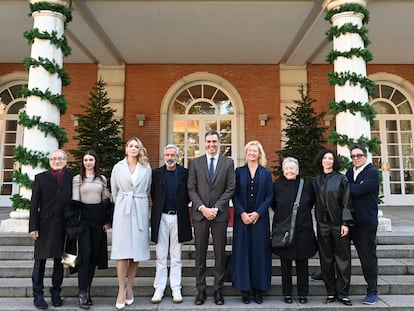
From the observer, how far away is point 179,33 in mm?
7941

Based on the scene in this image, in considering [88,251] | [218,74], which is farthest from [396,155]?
[88,251]

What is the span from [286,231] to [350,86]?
3429 mm

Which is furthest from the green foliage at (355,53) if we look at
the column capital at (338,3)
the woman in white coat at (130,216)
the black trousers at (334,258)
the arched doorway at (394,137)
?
the arched doorway at (394,137)

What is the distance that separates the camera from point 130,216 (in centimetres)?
336

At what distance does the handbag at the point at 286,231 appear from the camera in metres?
3.39

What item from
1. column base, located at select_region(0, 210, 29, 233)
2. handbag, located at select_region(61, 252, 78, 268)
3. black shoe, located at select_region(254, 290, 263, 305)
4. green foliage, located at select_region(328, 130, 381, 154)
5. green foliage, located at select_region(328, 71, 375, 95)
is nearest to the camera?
handbag, located at select_region(61, 252, 78, 268)

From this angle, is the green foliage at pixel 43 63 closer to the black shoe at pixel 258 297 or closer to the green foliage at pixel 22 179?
the green foliage at pixel 22 179

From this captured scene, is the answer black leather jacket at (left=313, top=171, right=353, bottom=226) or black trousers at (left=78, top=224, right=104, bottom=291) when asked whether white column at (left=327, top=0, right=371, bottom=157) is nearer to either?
black leather jacket at (left=313, top=171, right=353, bottom=226)

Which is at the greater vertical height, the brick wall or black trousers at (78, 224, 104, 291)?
→ the brick wall

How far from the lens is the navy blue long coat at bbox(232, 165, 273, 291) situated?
3424mm

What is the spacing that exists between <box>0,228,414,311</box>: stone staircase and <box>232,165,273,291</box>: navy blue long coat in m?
0.28

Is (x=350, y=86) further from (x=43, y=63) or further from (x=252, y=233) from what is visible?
(x=43, y=63)

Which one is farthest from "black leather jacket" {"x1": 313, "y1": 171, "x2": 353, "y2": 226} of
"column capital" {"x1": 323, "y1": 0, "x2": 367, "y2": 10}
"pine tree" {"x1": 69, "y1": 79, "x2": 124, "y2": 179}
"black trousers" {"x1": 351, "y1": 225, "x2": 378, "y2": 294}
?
"pine tree" {"x1": 69, "y1": 79, "x2": 124, "y2": 179}

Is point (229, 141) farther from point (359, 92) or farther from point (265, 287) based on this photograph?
point (265, 287)
